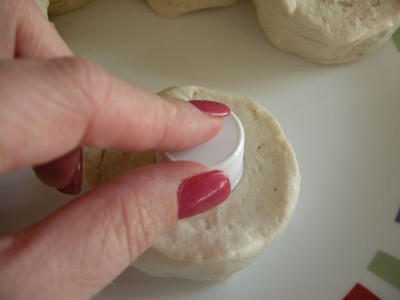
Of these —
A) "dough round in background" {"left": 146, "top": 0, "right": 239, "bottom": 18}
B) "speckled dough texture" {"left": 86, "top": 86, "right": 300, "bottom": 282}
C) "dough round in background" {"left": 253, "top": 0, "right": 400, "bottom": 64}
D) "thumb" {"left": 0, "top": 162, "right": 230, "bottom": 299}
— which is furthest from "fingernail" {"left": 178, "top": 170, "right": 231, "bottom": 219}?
"dough round in background" {"left": 146, "top": 0, "right": 239, "bottom": 18}

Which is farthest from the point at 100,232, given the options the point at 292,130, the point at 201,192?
the point at 292,130

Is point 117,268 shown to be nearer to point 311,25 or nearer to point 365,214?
point 365,214

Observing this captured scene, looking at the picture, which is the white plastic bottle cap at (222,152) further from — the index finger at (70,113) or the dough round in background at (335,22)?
the dough round in background at (335,22)

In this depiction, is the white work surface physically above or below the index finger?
below

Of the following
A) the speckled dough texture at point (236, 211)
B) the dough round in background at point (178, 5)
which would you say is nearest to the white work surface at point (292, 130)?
the dough round in background at point (178, 5)

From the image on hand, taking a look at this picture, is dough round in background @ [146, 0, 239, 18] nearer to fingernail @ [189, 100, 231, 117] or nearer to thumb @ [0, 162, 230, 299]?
fingernail @ [189, 100, 231, 117]

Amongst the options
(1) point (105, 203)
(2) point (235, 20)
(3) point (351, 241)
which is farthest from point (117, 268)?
(2) point (235, 20)

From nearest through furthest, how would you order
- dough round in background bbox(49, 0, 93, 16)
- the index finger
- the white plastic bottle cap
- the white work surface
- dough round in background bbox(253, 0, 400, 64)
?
the index finger → the white plastic bottle cap → the white work surface → dough round in background bbox(253, 0, 400, 64) → dough round in background bbox(49, 0, 93, 16)

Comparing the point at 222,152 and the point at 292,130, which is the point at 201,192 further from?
the point at 292,130
